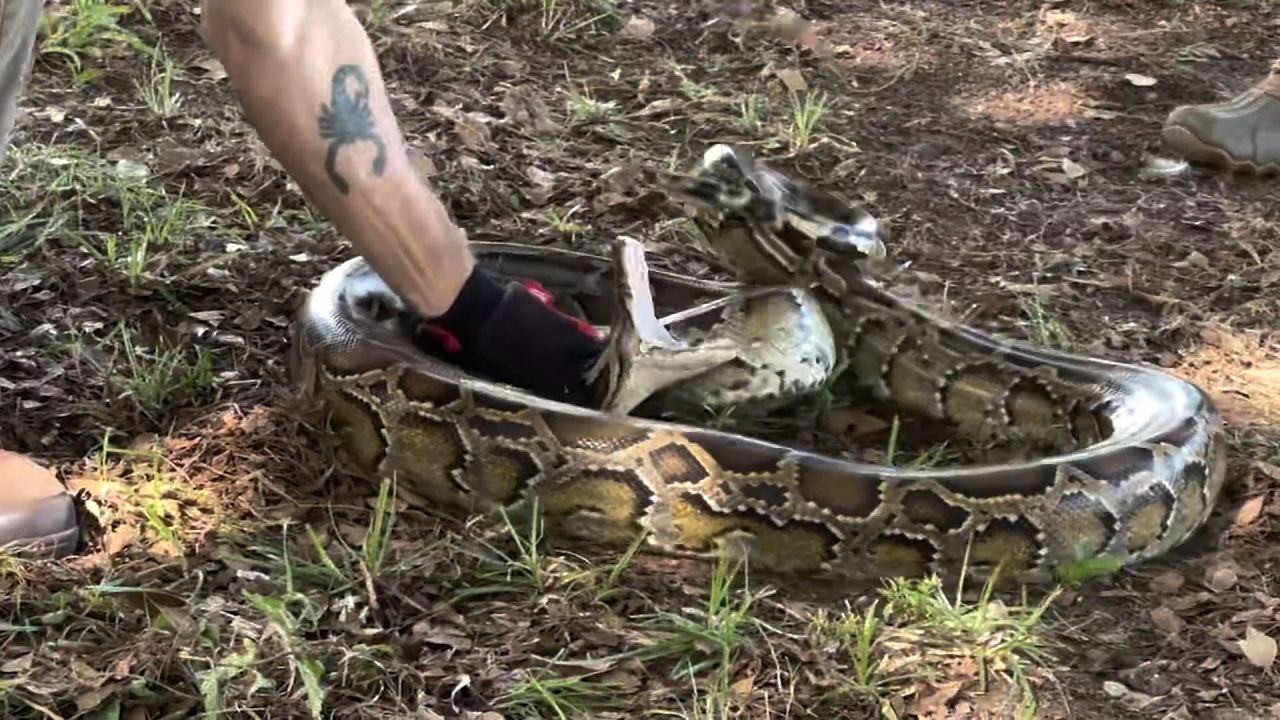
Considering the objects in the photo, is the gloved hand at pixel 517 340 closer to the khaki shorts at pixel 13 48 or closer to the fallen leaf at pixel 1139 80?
the khaki shorts at pixel 13 48

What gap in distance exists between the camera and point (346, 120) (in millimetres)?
3607

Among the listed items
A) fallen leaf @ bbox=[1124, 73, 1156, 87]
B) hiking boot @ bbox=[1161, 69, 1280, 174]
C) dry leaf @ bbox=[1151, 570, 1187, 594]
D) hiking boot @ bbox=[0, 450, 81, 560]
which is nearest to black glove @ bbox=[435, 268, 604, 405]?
hiking boot @ bbox=[0, 450, 81, 560]

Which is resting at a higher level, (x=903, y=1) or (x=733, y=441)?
(x=733, y=441)

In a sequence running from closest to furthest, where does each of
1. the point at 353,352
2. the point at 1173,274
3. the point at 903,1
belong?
1. the point at 353,352
2. the point at 1173,274
3. the point at 903,1

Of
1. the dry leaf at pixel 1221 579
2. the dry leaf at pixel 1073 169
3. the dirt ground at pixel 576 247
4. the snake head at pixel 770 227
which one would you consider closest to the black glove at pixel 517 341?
the dirt ground at pixel 576 247

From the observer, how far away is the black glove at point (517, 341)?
4023 mm

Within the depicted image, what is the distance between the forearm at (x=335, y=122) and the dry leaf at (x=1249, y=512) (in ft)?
7.44

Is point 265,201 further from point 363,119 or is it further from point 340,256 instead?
point 363,119

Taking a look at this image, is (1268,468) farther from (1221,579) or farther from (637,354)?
(637,354)

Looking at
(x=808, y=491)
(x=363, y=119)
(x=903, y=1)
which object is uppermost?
(x=363, y=119)

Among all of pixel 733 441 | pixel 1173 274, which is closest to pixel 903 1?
pixel 1173 274

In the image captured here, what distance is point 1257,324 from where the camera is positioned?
4.83m

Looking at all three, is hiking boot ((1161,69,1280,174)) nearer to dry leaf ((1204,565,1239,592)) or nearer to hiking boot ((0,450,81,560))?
dry leaf ((1204,565,1239,592))

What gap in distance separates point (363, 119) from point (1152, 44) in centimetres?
495
